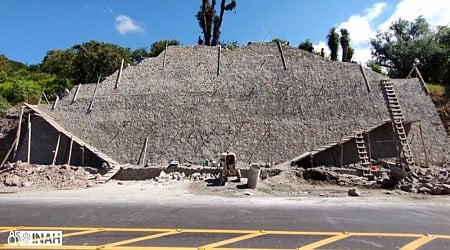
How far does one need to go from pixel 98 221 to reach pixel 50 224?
90 cm

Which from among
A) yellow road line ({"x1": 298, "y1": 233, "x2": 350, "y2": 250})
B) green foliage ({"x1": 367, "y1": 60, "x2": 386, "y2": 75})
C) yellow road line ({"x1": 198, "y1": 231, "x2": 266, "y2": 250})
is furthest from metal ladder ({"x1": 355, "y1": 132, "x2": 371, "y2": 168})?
yellow road line ({"x1": 198, "y1": 231, "x2": 266, "y2": 250})

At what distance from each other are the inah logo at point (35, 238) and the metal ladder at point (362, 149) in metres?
13.6

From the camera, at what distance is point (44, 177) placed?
51.5ft

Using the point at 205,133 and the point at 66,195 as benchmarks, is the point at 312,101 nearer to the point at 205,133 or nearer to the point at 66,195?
the point at 205,133

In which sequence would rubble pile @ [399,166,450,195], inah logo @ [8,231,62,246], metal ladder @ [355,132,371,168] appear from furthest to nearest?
metal ladder @ [355,132,371,168] → rubble pile @ [399,166,450,195] → inah logo @ [8,231,62,246]

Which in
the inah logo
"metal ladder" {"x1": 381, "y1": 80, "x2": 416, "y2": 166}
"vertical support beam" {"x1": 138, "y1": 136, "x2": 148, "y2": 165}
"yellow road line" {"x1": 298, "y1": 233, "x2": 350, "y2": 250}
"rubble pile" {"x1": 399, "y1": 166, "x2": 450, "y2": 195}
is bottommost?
the inah logo

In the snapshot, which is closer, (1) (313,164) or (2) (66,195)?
(2) (66,195)

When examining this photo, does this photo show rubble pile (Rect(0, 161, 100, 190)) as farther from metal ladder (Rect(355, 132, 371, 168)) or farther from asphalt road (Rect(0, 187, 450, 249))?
metal ladder (Rect(355, 132, 371, 168))

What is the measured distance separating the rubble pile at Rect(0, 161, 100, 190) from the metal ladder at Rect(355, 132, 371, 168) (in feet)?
38.9

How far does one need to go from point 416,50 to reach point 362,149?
1237 centimetres

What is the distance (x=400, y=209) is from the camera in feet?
30.2

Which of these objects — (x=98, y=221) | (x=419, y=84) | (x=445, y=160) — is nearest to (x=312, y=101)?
(x=419, y=84)

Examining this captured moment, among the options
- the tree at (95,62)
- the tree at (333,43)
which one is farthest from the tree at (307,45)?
the tree at (95,62)

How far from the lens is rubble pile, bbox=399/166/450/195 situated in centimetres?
1197
